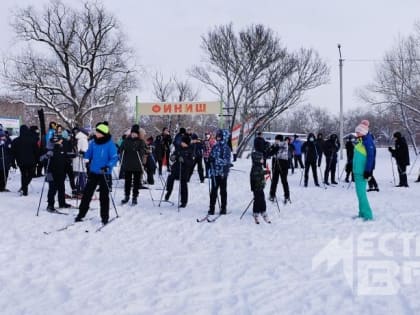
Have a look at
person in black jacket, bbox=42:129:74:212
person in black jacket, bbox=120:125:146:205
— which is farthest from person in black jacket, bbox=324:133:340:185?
person in black jacket, bbox=42:129:74:212

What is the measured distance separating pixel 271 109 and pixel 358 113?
83319mm

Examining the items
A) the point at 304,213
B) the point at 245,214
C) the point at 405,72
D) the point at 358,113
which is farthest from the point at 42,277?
the point at 358,113

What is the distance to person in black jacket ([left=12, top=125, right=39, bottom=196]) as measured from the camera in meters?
9.81

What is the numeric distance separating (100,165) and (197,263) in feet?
10.0

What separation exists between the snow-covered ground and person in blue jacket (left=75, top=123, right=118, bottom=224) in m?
0.34

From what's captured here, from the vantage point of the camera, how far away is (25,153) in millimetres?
9836

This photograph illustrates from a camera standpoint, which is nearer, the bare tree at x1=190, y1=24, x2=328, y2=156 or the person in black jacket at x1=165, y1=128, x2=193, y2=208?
the person in black jacket at x1=165, y1=128, x2=193, y2=208

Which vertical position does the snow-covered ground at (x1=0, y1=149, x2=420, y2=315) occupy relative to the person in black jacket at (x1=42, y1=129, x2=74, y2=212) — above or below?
below

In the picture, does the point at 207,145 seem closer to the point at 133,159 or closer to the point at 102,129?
the point at 133,159

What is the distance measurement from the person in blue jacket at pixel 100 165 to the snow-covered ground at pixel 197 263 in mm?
340

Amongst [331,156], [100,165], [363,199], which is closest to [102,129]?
[100,165]

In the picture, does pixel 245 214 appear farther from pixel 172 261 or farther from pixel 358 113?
pixel 358 113

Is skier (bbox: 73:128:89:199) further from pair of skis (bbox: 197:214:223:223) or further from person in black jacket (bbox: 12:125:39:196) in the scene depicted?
pair of skis (bbox: 197:214:223:223)

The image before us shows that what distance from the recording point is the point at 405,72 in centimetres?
3497
